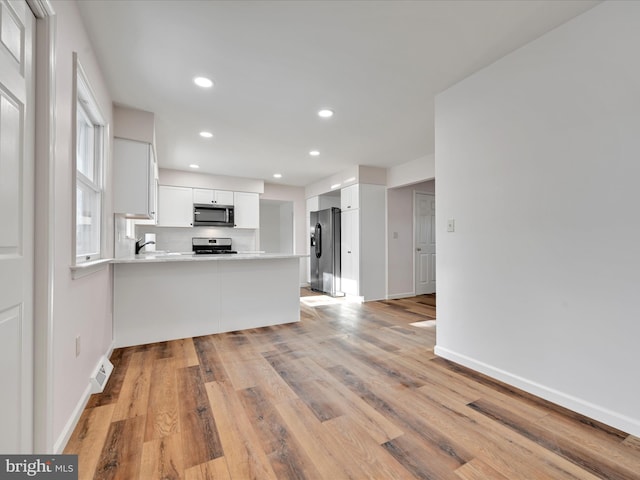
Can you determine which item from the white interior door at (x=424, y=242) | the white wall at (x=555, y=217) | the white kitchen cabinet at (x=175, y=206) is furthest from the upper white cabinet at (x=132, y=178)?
the white interior door at (x=424, y=242)

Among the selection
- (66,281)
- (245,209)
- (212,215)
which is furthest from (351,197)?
(66,281)

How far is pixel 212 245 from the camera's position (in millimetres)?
6062

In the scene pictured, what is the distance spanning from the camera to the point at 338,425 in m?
1.65

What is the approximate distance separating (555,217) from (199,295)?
3.31 meters

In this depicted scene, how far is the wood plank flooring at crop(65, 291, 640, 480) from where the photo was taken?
134 centimetres

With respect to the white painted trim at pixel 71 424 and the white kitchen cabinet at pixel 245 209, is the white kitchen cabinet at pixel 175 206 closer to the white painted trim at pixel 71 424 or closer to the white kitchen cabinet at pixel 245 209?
the white kitchen cabinet at pixel 245 209

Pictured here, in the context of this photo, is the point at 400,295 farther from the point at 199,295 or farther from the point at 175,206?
the point at 175,206

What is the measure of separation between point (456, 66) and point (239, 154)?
10.8ft

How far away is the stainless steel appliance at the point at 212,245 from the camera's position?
5.84 metres

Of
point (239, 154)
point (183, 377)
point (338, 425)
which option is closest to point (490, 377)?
point (338, 425)

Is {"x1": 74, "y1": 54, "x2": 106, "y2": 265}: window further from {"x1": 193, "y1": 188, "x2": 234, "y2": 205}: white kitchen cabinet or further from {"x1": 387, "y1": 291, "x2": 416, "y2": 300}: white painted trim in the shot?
{"x1": 387, "y1": 291, "x2": 416, "y2": 300}: white painted trim

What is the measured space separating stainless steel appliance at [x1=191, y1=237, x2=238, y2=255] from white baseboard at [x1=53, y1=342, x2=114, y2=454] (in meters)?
3.98

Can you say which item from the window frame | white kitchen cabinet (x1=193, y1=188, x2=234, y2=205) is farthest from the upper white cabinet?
white kitchen cabinet (x1=193, y1=188, x2=234, y2=205)

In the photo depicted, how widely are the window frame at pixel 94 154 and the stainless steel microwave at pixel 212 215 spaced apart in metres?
3.19
